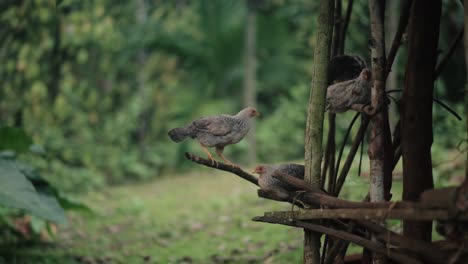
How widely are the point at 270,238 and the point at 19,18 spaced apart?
385 centimetres

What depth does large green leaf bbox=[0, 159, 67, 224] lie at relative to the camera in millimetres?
4141

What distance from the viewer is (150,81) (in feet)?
39.8

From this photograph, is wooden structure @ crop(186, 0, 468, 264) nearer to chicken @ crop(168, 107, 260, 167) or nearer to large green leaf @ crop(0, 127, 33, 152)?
chicken @ crop(168, 107, 260, 167)

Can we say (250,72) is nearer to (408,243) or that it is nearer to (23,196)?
(23,196)

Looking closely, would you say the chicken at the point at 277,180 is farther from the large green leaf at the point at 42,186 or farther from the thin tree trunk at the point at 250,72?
the thin tree trunk at the point at 250,72

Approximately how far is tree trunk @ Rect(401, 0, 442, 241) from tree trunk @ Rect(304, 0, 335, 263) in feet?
1.21

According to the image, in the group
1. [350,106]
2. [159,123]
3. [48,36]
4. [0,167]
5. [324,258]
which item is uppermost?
[48,36]

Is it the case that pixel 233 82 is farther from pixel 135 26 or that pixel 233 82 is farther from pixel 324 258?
pixel 324 258

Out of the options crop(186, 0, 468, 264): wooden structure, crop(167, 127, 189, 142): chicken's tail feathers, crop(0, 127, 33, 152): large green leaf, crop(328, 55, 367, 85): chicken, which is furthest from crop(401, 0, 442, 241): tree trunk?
crop(0, 127, 33, 152): large green leaf

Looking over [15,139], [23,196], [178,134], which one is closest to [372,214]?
[178,134]

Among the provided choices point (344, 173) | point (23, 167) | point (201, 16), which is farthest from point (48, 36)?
point (344, 173)

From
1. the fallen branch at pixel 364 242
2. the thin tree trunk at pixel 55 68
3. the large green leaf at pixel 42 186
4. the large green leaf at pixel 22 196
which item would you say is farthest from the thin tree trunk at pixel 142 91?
the fallen branch at pixel 364 242

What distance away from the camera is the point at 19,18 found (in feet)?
23.2

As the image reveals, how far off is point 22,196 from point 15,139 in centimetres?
108
